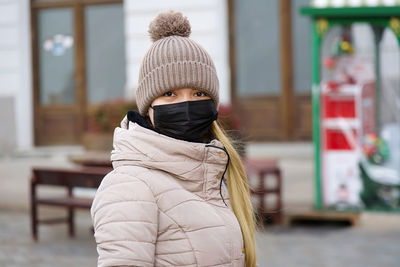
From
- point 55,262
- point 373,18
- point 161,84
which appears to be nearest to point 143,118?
point 161,84

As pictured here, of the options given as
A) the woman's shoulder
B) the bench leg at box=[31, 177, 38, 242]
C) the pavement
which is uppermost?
the woman's shoulder

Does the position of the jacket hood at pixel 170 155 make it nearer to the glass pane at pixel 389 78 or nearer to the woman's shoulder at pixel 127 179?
the woman's shoulder at pixel 127 179

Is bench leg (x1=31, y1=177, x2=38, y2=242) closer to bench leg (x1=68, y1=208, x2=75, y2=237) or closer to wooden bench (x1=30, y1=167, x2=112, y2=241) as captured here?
wooden bench (x1=30, y1=167, x2=112, y2=241)

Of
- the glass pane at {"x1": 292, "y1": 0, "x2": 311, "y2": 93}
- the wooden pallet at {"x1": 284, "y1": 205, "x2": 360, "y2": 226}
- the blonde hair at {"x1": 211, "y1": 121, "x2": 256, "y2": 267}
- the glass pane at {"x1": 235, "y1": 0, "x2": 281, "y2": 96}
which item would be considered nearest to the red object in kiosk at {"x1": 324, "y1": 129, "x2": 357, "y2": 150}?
the wooden pallet at {"x1": 284, "y1": 205, "x2": 360, "y2": 226}

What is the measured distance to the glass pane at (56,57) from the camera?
1520 cm

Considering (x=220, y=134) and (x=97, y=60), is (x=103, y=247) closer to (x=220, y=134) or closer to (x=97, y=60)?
(x=220, y=134)

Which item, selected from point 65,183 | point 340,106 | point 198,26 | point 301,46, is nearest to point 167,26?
point 65,183

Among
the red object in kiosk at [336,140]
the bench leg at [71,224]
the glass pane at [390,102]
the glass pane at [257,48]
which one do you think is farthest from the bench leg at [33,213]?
the glass pane at [257,48]

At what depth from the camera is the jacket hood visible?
77.7 inches

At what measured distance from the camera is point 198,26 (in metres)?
13.1

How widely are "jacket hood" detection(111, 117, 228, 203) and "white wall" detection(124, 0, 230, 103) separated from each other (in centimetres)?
1084

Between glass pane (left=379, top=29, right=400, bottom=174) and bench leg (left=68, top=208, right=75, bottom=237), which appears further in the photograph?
glass pane (left=379, top=29, right=400, bottom=174)

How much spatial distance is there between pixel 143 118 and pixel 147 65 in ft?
0.52

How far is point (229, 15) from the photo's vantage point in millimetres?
13445
